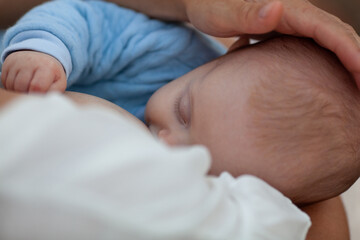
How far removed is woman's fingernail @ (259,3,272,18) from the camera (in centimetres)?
73

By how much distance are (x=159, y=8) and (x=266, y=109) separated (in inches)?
20.2

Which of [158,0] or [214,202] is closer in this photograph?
[214,202]

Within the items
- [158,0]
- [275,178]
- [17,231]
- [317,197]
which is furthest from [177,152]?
[158,0]

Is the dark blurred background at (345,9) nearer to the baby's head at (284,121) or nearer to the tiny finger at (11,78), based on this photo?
the baby's head at (284,121)

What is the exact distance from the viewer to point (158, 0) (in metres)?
1.13

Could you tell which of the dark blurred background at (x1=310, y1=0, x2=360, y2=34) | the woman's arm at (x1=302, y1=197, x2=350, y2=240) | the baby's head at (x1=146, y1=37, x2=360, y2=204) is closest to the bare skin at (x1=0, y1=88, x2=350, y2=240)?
the woman's arm at (x1=302, y1=197, x2=350, y2=240)

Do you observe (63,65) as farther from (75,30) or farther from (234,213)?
(234,213)

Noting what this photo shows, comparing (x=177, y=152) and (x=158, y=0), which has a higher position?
(x=177, y=152)

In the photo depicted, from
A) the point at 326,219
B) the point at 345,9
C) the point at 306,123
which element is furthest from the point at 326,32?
the point at 345,9

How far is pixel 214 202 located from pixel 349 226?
0.77 meters

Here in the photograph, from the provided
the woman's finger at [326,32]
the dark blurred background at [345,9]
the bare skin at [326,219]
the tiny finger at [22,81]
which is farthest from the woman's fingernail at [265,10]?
the dark blurred background at [345,9]

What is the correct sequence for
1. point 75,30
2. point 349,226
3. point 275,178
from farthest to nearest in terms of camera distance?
point 349,226, point 75,30, point 275,178

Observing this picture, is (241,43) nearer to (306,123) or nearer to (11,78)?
(306,123)

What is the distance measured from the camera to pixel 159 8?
1123 millimetres
